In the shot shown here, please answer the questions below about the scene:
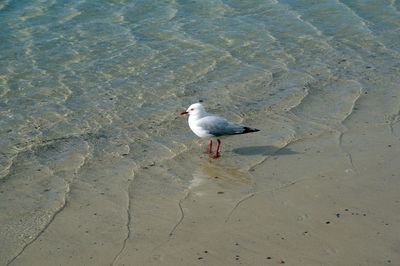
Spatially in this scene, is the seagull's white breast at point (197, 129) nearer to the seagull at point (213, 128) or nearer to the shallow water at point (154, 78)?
the seagull at point (213, 128)

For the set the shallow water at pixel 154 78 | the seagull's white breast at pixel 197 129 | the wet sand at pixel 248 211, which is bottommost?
the shallow water at pixel 154 78

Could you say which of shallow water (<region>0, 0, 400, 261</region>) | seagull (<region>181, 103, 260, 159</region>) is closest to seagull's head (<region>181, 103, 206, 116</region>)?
seagull (<region>181, 103, 260, 159</region>)

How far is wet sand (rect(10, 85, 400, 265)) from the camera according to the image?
201 inches

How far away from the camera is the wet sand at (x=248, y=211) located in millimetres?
5113

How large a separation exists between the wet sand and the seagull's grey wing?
0.24 metres

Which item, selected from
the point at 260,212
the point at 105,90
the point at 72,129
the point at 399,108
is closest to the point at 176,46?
the point at 105,90

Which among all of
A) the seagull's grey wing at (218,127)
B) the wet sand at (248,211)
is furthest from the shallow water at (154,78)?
the seagull's grey wing at (218,127)

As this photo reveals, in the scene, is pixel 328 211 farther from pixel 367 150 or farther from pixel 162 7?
pixel 162 7

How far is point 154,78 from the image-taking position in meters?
9.72

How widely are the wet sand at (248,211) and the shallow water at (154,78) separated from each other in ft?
0.65

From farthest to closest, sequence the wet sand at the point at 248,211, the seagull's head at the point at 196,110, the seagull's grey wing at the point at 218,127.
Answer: the seagull's head at the point at 196,110
the seagull's grey wing at the point at 218,127
the wet sand at the point at 248,211

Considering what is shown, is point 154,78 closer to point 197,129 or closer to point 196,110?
point 196,110

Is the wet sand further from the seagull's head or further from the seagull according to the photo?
the seagull's head

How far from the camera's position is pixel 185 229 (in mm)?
5531
